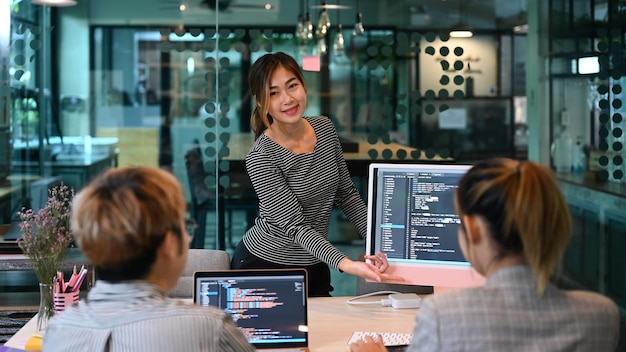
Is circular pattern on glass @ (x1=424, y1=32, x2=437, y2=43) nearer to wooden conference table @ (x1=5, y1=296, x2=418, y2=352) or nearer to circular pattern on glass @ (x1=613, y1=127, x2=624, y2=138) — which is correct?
circular pattern on glass @ (x1=613, y1=127, x2=624, y2=138)

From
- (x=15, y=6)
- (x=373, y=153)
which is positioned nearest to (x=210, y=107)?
(x=373, y=153)

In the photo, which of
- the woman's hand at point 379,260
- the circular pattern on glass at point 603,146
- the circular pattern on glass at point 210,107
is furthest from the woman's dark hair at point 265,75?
the circular pattern on glass at point 603,146

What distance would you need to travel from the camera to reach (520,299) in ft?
5.96

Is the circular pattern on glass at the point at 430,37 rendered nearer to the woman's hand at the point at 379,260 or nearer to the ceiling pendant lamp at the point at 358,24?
the ceiling pendant lamp at the point at 358,24

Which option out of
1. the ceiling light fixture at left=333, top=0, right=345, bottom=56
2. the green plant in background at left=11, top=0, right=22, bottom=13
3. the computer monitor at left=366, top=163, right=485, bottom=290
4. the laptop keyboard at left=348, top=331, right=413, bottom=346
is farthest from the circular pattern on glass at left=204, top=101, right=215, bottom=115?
the laptop keyboard at left=348, top=331, right=413, bottom=346

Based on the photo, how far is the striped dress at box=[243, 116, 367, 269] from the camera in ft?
10.8

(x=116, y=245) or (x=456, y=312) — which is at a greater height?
(x=116, y=245)

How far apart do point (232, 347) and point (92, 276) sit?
5.05ft

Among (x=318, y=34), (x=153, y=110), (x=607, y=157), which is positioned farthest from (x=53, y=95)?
(x=607, y=157)

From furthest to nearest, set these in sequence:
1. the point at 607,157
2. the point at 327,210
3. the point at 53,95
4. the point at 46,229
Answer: the point at 607,157 → the point at 53,95 → the point at 327,210 → the point at 46,229

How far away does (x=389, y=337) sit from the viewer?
9.23 ft

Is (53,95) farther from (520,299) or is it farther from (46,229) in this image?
(520,299)

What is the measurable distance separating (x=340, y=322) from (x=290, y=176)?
0.62m

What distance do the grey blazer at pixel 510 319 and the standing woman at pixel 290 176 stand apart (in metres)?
1.42
